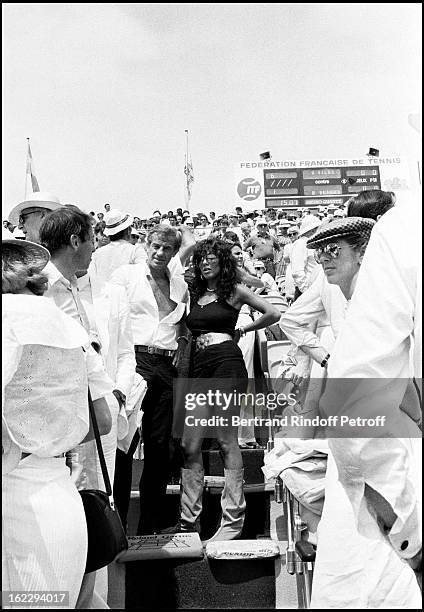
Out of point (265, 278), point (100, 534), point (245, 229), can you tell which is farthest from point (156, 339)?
point (245, 229)

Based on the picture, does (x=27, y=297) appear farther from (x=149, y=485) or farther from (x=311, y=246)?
(x=149, y=485)

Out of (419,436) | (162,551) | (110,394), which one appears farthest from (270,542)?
(419,436)

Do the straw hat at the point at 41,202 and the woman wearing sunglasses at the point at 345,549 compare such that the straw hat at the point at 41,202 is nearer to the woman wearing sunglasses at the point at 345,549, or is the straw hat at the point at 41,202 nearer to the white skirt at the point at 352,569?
the woman wearing sunglasses at the point at 345,549

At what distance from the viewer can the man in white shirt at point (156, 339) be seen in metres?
4.02

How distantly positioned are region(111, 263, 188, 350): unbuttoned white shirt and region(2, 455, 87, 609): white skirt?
7.32 ft

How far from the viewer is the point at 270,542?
3420 millimetres

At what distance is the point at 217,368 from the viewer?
3.94 meters


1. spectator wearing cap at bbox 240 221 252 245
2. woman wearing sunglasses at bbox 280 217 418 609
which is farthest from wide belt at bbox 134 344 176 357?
spectator wearing cap at bbox 240 221 252 245

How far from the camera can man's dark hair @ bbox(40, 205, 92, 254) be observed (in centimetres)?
280

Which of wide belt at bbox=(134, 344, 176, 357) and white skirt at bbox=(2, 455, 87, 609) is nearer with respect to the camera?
white skirt at bbox=(2, 455, 87, 609)

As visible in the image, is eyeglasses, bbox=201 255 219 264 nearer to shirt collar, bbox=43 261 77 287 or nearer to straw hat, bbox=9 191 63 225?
straw hat, bbox=9 191 63 225

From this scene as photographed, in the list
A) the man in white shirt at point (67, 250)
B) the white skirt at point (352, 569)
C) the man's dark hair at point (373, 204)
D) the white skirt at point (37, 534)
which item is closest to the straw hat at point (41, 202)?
the man in white shirt at point (67, 250)

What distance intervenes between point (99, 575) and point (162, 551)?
0.74 m

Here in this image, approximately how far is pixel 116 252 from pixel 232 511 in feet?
7.45
